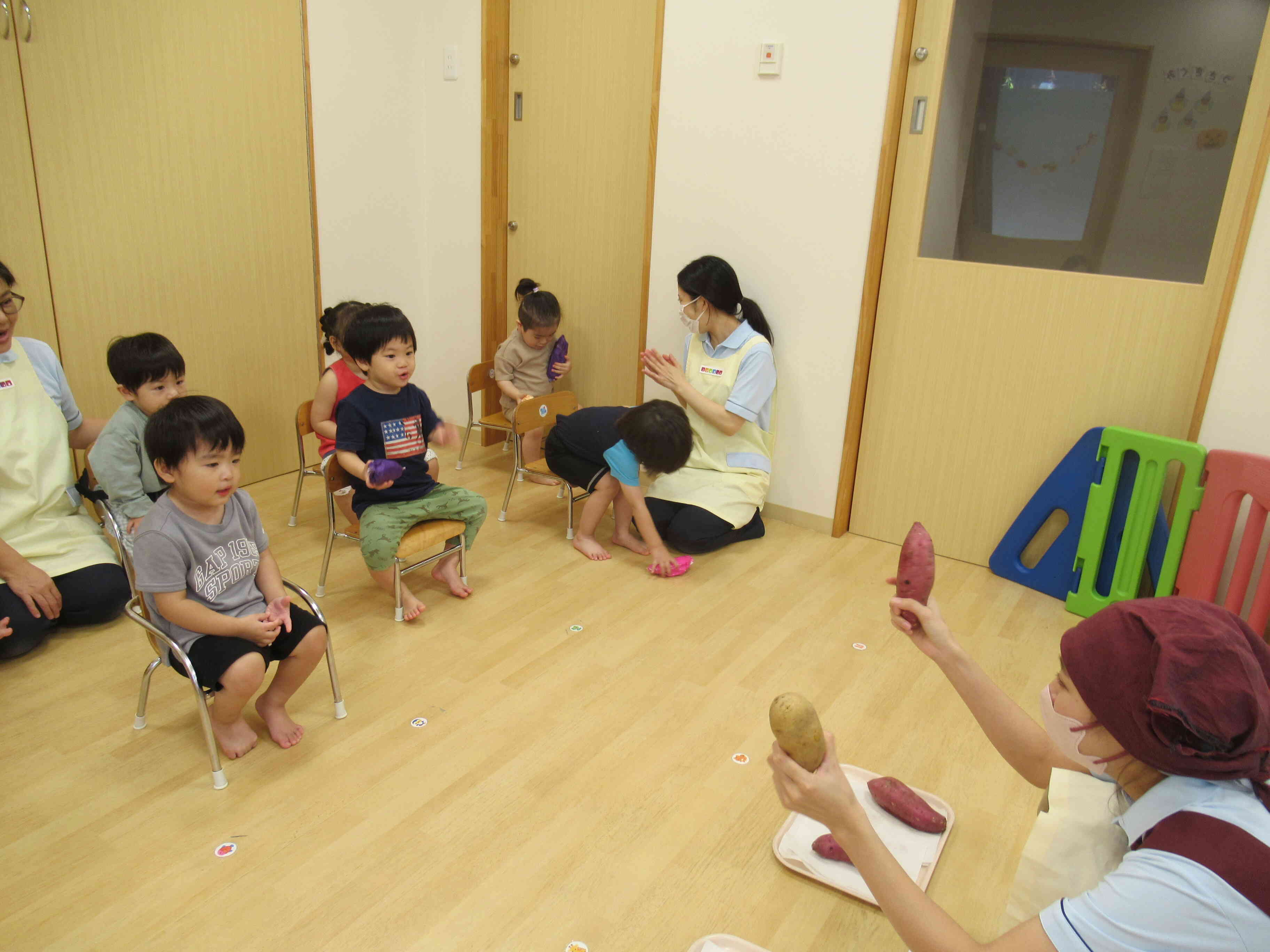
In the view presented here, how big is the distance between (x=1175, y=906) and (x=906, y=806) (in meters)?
1.04

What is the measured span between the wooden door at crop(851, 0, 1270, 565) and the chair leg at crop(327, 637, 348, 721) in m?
2.19

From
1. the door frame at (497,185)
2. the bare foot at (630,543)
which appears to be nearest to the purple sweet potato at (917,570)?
the bare foot at (630,543)

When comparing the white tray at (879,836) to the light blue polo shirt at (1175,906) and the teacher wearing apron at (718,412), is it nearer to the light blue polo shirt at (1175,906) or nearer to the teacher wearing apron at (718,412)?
the light blue polo shirt at (1175,906)

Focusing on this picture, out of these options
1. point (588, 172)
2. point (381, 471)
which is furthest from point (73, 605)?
point (588, 172)

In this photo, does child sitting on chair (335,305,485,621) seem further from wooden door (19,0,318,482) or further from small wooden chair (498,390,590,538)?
Answer: wooden door (19,0,318,482)

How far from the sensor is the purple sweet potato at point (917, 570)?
1.58 metres

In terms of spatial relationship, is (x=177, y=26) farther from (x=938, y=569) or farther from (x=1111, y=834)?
(x=1111, y=834)

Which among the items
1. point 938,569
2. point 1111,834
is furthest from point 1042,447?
point 1111,834

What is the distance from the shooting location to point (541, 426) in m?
3.49

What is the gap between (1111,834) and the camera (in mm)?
1352

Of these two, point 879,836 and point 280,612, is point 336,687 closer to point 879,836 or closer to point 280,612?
point 280,612

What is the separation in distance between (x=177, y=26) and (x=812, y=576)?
309 cm

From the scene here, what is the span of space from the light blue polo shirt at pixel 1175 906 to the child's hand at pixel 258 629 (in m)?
1.64

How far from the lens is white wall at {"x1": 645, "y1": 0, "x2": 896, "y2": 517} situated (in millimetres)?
3168
